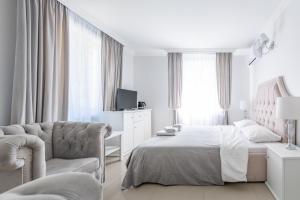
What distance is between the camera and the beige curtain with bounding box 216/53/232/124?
6406mm

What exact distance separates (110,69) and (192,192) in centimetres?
325

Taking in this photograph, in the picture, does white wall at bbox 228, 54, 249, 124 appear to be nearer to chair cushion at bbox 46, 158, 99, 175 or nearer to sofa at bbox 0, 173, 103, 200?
chair cushion at bbox 46, 158, 99, 175

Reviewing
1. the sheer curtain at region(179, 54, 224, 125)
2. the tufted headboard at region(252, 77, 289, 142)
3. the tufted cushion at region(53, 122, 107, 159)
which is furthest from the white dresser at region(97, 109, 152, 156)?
the tufted headboard at region(252, 77, 289, 142)

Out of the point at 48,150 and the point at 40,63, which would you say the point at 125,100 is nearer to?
the point at 40,63

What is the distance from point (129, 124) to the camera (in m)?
5.16

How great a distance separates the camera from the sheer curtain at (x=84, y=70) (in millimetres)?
3941

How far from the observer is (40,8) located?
2.98 meters

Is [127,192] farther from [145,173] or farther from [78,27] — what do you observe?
[78,27]

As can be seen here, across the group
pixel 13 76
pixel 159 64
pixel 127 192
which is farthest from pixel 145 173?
pixel 159 64

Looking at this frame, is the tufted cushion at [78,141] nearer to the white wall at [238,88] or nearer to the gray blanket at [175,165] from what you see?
the gray blanket at [175,165]

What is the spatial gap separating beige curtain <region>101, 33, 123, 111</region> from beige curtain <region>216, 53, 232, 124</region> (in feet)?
8.57

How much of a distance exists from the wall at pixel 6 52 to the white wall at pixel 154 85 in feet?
14.5

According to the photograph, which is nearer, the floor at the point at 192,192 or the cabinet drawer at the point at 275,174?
the cabinet drawer at the point at 275,174

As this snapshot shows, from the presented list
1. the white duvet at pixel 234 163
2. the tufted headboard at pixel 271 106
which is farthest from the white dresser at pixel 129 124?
the tufted headboard at pixel 271 106
